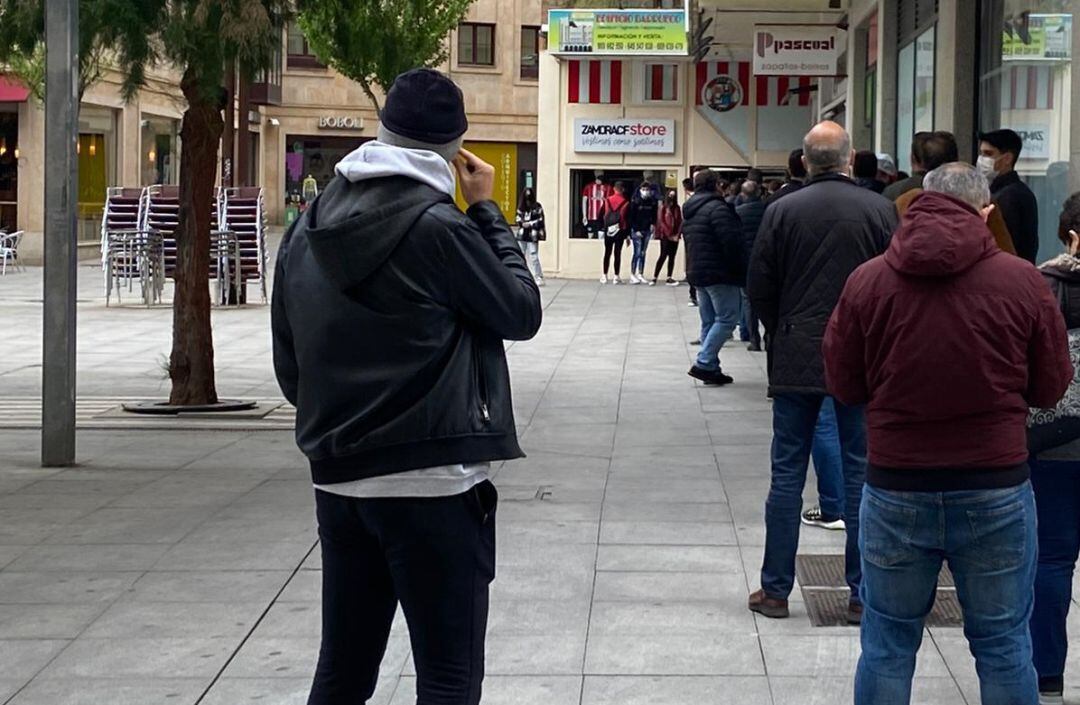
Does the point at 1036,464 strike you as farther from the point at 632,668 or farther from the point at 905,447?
the point at 632,668

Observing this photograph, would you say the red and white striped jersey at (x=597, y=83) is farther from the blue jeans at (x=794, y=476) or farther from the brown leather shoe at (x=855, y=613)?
the brown leather shoe at (x=855, y=613)

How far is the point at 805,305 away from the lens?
616 cm

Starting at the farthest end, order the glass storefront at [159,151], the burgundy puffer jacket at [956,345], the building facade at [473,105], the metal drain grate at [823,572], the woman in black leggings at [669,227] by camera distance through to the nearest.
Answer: the building facade at [473,105], the glass storefront at [159,151], the woman in black leggings at [669,227], the metal drain grate at [823,572], the burgundy puffer jacket at [956,345]

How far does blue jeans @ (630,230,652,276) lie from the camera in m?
28.5

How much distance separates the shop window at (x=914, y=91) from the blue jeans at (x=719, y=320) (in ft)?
5.86

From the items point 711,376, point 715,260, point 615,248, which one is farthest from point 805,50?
point 711,376

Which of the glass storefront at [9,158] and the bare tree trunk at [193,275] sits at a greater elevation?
the glass storefront at [9,158]

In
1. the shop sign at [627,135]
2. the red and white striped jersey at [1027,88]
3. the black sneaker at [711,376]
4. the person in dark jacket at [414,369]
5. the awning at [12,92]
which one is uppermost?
the awning at [12,92]

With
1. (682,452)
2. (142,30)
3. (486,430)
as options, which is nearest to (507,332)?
(486,430)

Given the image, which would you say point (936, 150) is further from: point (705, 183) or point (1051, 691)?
point (705, 183)

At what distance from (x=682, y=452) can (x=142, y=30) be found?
439cm

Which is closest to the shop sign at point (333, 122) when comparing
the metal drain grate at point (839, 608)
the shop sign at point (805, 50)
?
the shop sign at point (805, 50)

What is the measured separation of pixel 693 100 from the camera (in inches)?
1155

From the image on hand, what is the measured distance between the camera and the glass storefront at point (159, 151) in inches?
1707
